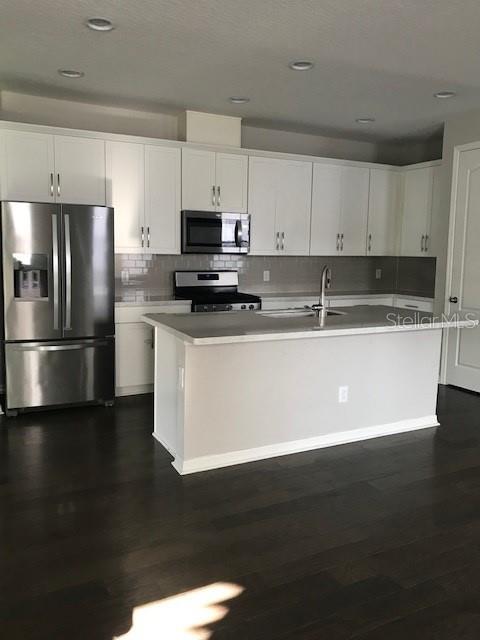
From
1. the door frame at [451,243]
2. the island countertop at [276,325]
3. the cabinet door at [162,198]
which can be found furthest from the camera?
the door frame at [451,243]

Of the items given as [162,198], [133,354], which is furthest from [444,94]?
[133,354]

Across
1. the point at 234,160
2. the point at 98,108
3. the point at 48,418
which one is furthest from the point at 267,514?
the point at 98,108

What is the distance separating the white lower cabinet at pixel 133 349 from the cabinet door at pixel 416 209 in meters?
3.08

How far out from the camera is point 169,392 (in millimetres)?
3773

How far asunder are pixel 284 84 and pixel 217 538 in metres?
3.59

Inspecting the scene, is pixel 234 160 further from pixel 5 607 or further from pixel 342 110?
pixel 5 607

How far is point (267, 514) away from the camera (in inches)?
115

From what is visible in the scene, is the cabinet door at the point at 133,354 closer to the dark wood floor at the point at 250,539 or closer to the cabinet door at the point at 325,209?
the dark wood floor at the point at 250,539

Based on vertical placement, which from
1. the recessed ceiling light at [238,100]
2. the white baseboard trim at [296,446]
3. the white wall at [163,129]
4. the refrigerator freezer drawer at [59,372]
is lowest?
the white baseboard trim at [296,446]

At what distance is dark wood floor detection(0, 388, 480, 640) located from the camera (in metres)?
2.10

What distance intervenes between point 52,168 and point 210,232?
1.60 metres

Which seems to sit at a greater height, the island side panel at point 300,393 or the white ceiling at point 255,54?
the white ceiling at point 255,54

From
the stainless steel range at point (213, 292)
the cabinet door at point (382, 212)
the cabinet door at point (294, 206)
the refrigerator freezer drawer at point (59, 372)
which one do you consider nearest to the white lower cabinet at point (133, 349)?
the refrigerator freezer drawer at point (59, 372)

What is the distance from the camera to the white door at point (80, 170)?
4867 mm
